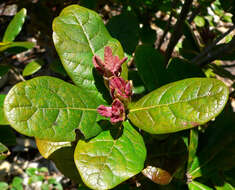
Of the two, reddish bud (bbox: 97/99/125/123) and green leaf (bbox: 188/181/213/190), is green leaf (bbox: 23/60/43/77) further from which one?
green leaf (bbox: 188/181/213/190)

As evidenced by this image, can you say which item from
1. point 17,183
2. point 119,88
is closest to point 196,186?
point 119,88

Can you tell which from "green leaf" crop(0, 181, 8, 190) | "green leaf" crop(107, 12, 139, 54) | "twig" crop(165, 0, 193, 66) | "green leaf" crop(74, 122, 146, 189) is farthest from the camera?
"green leaf" crop(0, 181, 8, 190)

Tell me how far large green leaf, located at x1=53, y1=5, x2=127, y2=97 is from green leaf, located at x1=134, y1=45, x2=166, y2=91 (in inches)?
4.1

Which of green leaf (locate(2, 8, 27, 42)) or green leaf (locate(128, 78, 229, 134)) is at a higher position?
green leaf (locate(128, 78, 229, 134))

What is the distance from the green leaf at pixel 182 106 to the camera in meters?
0.94

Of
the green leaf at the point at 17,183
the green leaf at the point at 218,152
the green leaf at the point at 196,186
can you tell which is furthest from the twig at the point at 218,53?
the green leaf at the point at 17,183

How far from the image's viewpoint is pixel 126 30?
1.44 metres

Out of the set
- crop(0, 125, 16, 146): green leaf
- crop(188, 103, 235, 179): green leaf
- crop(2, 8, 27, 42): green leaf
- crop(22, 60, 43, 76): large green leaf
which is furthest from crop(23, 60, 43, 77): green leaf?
crop(188, 103, 235, 179): green leaf

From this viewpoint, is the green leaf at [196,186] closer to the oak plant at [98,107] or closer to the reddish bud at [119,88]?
the oak plant at [98,107]

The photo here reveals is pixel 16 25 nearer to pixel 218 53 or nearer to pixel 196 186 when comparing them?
pixel 218 53

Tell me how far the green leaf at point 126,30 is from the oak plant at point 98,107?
20 cm

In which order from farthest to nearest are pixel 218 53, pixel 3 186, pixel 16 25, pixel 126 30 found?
pixel 3 186
pixel 16 25
pixel 218 53
pixel 126 30

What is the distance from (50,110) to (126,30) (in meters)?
0.68

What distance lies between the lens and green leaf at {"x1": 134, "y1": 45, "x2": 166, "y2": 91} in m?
1.29
